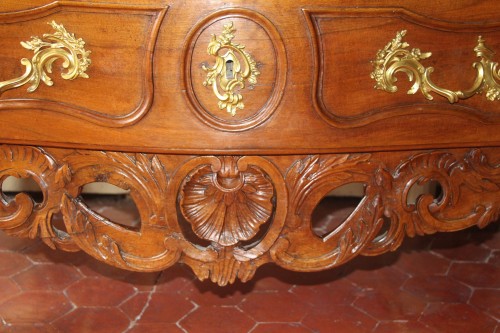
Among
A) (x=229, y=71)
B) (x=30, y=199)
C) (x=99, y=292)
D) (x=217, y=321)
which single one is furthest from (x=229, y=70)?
(x=99, y=292)

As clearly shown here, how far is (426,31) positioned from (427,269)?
2.94 ft

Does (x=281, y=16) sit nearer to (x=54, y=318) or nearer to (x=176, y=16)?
(x=176, y=16)

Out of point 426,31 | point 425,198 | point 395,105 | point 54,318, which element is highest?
point 426,31

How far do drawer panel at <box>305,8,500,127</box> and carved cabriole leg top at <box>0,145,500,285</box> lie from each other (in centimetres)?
9

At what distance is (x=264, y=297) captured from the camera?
1.51 m

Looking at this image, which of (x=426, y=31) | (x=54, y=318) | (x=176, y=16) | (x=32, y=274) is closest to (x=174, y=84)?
(x=176, y=16)

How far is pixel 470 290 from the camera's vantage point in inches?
60.7

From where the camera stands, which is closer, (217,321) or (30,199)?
(30,199)

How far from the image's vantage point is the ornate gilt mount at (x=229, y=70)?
0.85 m

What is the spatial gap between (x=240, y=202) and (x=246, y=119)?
0.47 ft

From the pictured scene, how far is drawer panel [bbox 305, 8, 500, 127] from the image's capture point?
2.81ft

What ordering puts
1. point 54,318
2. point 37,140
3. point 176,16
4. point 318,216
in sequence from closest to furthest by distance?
point 176,16 < point 37,140 < point 54,318 < point 318,216

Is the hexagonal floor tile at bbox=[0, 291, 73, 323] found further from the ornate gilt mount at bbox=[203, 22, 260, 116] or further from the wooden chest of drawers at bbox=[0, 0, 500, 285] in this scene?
the ornate gilt mount at bbox=[203, 22, 260, 116]

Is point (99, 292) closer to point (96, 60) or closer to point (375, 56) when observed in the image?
point (96, 60)
